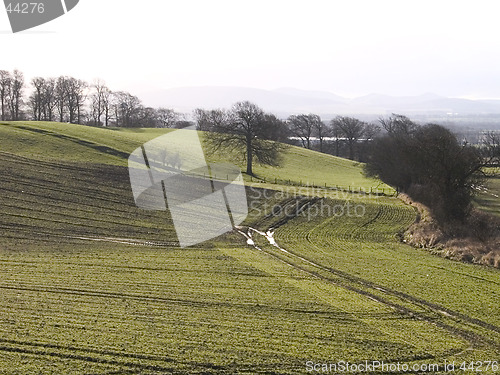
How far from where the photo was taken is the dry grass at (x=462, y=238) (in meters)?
32.3

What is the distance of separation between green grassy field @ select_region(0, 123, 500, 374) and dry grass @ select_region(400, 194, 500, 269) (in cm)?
140

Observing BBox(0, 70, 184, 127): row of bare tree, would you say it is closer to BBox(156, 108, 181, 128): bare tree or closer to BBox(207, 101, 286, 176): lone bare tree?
BBox(156, 108, 181, 128): bare tree

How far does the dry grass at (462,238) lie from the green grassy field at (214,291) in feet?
4.60

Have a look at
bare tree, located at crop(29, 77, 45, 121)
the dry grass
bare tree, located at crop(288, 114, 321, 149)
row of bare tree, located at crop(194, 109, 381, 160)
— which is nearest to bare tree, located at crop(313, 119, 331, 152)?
row of bare tree, located at crop(194, 109, 381, 160)

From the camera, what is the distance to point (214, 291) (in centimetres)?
2345

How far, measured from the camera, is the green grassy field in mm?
16516

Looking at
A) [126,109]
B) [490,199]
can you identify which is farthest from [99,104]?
[490,199]

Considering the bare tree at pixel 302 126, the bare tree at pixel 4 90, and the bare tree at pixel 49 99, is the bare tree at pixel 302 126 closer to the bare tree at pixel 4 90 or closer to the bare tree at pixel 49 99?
the bare tree at pixel 49 99

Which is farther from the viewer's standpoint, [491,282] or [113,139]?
[113,139]

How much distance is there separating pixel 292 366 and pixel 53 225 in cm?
2491

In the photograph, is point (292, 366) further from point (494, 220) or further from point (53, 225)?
point (494, 220)

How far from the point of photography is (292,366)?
621 inches

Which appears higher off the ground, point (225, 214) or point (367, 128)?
point (367, 128)

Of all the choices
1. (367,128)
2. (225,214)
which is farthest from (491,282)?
(367,128)
